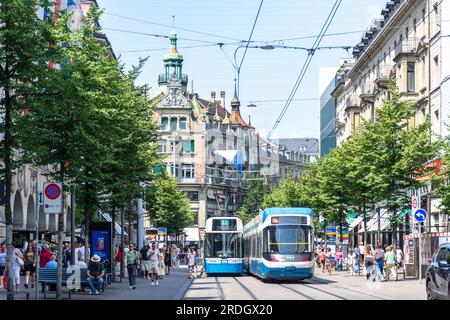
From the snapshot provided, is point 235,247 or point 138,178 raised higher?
point 138,178

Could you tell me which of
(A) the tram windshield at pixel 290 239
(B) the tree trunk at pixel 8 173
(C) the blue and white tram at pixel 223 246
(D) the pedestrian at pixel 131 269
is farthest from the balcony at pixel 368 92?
(B) the tree trunk at pixel 8 173

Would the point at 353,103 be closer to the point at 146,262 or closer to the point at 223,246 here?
the point at 223,246

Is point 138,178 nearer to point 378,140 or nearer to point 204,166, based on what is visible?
point 378,140

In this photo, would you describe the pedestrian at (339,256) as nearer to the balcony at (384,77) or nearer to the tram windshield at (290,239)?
the balcony at (384,77)

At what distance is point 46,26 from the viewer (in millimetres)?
21578

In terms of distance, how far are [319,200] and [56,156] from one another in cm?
4029

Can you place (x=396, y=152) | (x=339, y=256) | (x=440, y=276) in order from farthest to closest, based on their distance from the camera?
(x=339, y=256), (x=396, y=152), (x=440, y=276)

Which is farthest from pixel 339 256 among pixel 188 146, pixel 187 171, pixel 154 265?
pixel 187 171

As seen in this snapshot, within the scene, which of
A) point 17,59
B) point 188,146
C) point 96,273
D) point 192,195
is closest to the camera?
point 17,59

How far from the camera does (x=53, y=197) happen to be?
22.1 metres

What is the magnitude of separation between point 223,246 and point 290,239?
12.1 meters

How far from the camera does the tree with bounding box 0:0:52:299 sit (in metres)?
21.0

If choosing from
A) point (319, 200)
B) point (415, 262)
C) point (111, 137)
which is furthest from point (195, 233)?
point (111, 137)
